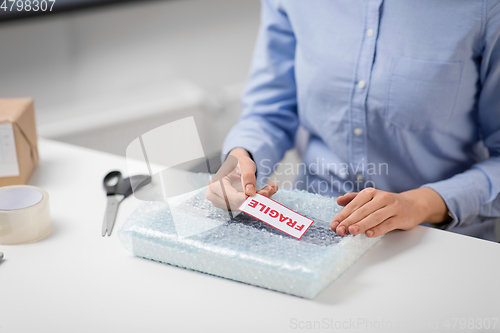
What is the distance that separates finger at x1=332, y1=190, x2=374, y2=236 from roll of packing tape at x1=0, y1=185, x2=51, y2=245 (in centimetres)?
43

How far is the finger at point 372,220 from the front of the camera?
64 cm

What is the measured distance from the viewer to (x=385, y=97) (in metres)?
0.89

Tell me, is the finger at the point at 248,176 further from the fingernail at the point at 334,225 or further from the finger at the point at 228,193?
the fingernail at the point at 334,225

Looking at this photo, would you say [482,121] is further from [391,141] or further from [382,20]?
[382,20]

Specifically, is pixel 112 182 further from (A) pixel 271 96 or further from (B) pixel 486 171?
(B) pixel 486 171

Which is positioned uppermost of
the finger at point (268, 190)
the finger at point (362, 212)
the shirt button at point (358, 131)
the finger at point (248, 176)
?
the finger at point (248, 176)

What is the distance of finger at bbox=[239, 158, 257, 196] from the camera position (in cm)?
69

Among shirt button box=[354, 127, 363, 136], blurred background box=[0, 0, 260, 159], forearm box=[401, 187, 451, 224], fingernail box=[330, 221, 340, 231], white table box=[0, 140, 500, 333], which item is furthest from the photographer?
blurred background box=[0, 0, 260, 159]

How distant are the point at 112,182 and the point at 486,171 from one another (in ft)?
2.23

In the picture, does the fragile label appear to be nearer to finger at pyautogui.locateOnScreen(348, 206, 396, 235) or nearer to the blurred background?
finger at pyautogui.locateOnScreen(348, 206, 396, 235)

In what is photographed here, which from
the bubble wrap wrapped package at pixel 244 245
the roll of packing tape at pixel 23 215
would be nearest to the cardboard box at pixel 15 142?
the roll of packing tape at pixel 23 215

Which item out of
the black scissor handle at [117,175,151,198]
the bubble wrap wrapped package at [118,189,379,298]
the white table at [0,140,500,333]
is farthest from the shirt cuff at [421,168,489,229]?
the black scissor handle at [117,175,151,198]

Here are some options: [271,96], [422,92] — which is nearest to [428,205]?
[422,92]

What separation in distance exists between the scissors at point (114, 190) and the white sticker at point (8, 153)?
0.52 ft
